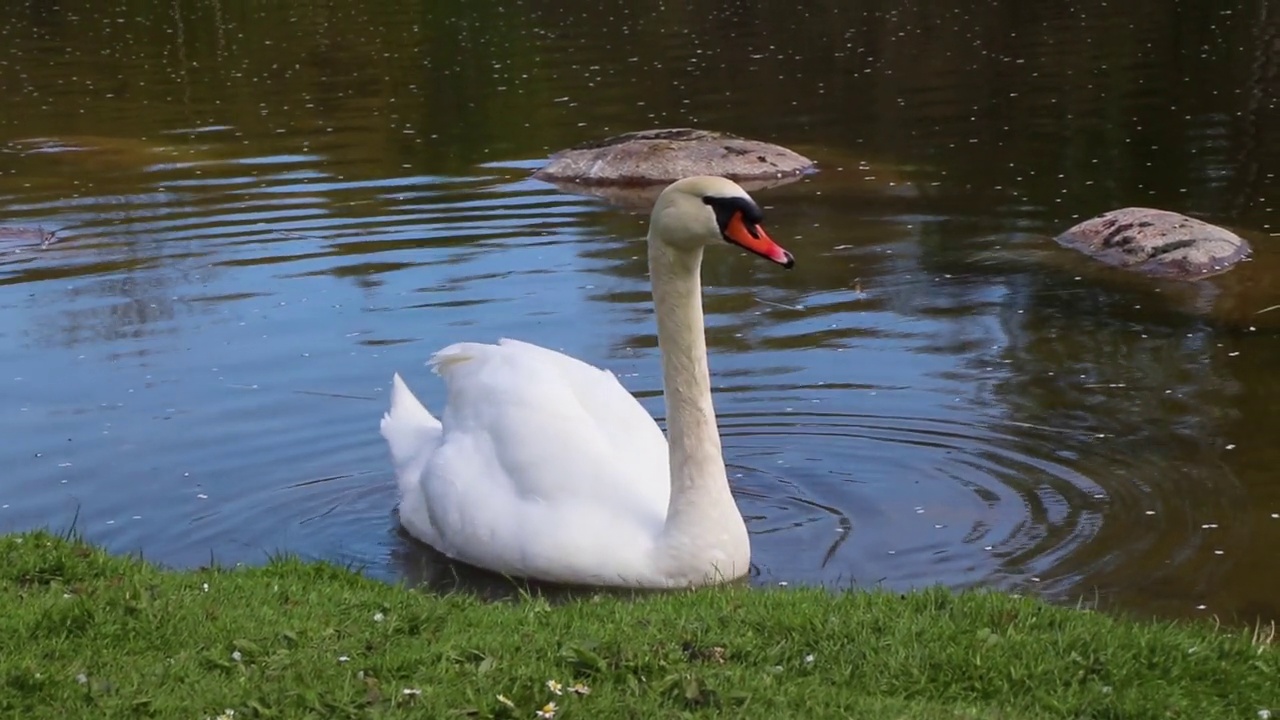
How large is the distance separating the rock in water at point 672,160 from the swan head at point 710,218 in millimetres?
10084

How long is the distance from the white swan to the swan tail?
0.15 meters

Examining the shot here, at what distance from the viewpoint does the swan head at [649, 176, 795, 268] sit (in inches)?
265

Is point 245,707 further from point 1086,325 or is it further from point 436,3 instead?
point 436,3

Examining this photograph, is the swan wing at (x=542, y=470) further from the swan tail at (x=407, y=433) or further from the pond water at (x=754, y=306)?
the pond water at (x=754, y=306)

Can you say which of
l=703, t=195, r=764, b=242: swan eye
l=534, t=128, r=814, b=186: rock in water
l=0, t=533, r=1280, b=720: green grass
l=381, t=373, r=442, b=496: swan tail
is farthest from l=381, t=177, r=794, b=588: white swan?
l=534, t=128, r=814, b=186: rock in water

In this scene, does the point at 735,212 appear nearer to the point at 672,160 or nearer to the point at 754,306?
the point at 754,306

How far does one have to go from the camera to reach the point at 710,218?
6.88 m

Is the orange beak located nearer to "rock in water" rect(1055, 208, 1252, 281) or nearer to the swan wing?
the swan wing

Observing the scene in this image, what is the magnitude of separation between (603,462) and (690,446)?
526 mm

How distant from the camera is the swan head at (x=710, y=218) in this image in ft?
22.1

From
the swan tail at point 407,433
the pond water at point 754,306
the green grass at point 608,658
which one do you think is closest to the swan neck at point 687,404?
the pond water at point 754,306

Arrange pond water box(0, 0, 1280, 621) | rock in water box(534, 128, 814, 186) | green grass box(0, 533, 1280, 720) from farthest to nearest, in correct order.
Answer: rock in water box(534, 128, 814, 186) < pond water box(0, 0, 1280, 621) < green grass box(0, 533, 1280, 720)

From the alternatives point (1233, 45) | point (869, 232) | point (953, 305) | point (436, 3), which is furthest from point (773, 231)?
point (436, 3)

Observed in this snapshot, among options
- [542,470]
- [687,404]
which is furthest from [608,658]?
[542,470]
